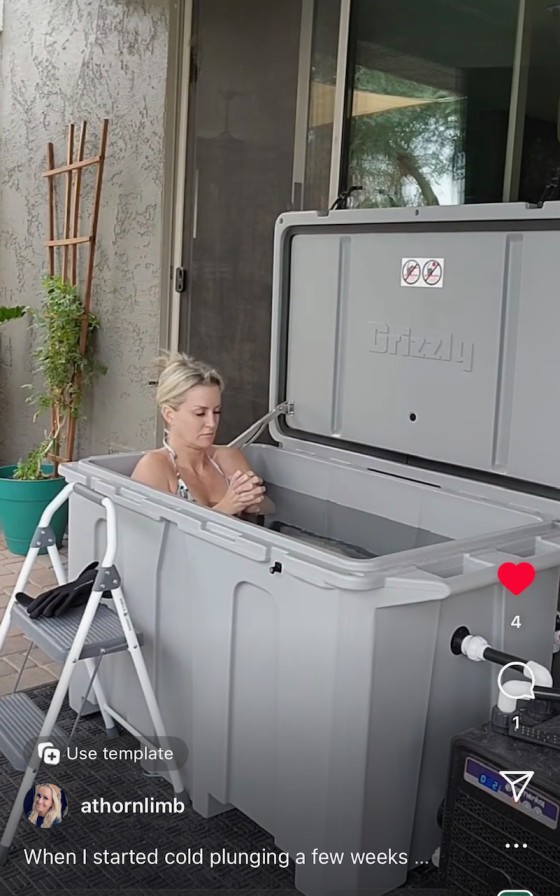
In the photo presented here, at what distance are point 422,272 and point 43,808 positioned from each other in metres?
1.79

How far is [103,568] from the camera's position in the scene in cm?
245

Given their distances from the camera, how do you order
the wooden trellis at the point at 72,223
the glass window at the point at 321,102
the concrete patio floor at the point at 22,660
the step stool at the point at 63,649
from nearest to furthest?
the step stool at the point at 63,649 < the concrete patio floor at the point at 22,660 < the glass window at the point at 321,102 < the wooden trellis at the point at 72,223

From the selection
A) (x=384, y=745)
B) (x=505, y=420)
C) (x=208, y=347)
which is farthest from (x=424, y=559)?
(x=208, y=347)

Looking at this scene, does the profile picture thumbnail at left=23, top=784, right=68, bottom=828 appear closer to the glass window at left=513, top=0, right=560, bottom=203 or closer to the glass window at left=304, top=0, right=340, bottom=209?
the glass window at left=513, top=0, right=560, bottom=203

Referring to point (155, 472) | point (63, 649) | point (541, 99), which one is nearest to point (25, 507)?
point (155, 472)

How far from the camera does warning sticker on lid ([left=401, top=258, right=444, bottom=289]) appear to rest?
2.73 meters

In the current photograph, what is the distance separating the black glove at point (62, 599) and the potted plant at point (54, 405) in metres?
2.13

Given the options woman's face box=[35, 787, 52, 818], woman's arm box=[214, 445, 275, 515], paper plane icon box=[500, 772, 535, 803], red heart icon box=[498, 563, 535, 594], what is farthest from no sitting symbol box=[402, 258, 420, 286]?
woman's face box=[35, 787, 52, 818]

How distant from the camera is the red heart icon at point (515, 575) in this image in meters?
2.13

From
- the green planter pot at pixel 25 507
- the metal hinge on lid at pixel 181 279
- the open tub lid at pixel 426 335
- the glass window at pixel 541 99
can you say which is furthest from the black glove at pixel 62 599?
the metal hinge on lid at pixel 181 279

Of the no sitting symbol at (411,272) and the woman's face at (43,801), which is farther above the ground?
the no sitting symbol at (411,272)

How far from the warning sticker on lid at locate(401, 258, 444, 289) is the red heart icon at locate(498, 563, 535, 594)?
0.93 metres

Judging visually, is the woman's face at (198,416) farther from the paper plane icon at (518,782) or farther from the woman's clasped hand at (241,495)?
the paper plane icon at (518,782)

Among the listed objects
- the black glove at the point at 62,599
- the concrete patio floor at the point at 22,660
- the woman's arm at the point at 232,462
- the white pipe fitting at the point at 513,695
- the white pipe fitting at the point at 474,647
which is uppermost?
the woman's arm at the point at 232,462
